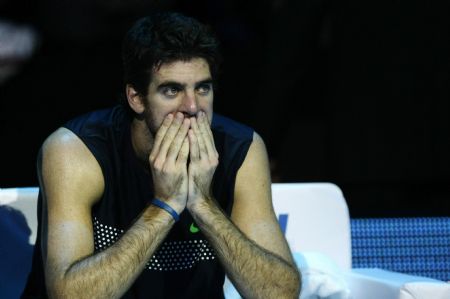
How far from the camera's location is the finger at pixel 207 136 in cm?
304

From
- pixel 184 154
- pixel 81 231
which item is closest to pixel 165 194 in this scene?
pixel 184 154

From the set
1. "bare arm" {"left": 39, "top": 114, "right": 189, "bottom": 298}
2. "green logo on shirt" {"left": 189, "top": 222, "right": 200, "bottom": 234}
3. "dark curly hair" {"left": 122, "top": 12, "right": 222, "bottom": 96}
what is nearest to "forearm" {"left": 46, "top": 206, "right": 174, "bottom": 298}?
"bare arm" {"left": 39, "top": 114, "right": 189, "bottom": 298}

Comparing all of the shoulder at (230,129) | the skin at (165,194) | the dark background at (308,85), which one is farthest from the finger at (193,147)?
the dark background at (308,85)

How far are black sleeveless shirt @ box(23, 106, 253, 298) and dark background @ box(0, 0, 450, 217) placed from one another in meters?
1.75

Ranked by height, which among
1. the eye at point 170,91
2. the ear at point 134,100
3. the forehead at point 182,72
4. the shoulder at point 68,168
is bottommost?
the shoulder at point 68,168

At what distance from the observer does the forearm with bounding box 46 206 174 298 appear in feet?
9.07

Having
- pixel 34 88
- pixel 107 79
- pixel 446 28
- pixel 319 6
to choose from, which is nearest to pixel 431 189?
pixel 446 28

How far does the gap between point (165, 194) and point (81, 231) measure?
0.95 feet

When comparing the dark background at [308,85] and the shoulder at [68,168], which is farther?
the dark background at [308,85]

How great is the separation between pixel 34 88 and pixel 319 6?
61.6 inches

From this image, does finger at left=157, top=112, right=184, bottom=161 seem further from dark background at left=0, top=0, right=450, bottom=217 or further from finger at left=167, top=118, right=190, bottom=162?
dark background at left=0, top=0, right=450, bottom=217

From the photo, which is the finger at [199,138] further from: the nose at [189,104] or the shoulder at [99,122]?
the shoulder at [99,122]

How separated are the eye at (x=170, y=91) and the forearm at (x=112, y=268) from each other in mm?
417

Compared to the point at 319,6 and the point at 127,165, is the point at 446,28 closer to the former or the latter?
the point at 319,6
